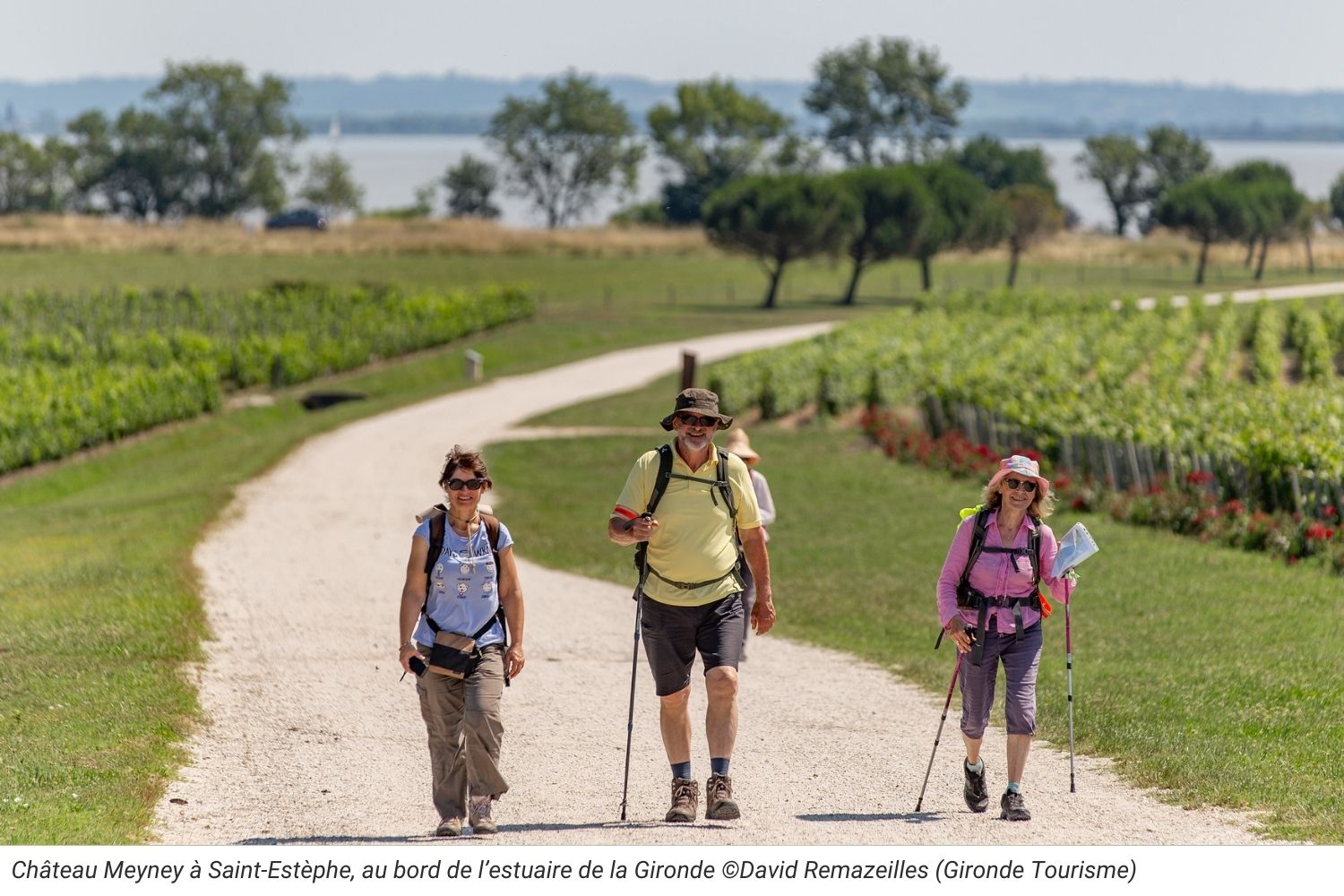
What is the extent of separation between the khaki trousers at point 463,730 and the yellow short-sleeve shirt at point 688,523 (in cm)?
97

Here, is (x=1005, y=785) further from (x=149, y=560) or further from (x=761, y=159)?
(x=761, y=159)

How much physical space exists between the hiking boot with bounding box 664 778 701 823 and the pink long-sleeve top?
62.4 inches

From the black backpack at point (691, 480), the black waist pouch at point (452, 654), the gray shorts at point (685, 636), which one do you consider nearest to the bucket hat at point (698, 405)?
the black backpack at point (691, 480)

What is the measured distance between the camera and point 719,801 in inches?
356

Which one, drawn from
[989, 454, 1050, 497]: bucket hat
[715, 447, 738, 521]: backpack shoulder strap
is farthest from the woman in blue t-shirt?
[989, 454, 1050, 497]: bucket hat

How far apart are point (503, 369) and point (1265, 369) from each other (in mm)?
20776

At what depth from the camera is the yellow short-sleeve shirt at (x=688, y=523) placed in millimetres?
8789

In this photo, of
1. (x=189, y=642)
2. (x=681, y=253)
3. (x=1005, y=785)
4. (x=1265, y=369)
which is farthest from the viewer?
(x=681, y=253)

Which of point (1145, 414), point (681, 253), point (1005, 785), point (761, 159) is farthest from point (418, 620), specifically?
point (761, 159)

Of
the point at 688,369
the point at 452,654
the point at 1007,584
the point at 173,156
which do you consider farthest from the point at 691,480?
the point at 173,156

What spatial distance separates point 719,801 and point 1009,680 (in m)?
1.68

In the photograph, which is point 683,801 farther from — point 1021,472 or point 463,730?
point 1021,472

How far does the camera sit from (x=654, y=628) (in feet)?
29.5

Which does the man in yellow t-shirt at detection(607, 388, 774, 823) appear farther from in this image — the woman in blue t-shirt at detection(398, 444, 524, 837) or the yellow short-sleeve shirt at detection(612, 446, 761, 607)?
the woman in blue t-shirt at detection(398, 444, 524, 837)
